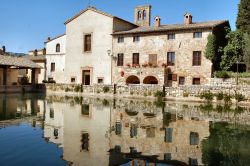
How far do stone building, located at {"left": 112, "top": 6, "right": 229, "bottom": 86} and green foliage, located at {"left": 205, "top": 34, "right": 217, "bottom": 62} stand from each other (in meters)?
0.54

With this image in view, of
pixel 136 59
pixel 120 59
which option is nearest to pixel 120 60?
pixel 120 59

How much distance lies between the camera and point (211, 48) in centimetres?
3203

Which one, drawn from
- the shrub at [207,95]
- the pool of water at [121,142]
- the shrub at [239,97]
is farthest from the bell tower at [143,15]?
the pool of water at [121,142]

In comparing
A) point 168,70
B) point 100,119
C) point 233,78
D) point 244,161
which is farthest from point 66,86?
point 244,161

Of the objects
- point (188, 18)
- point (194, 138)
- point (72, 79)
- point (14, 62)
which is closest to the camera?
point (194, 138)

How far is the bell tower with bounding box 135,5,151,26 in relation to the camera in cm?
4750

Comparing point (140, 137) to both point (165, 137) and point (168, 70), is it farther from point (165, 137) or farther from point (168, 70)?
point (168, 70)

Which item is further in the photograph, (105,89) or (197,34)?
(105,89)

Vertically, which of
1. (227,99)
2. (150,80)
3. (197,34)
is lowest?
(227,99)

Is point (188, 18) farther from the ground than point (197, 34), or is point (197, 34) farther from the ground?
point (188, 18)

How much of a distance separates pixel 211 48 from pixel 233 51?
2546 mm

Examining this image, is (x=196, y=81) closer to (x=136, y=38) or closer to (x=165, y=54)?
(x=165, y=54)

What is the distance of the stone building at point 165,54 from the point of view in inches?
1305

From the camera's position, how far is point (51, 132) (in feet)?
38.9
